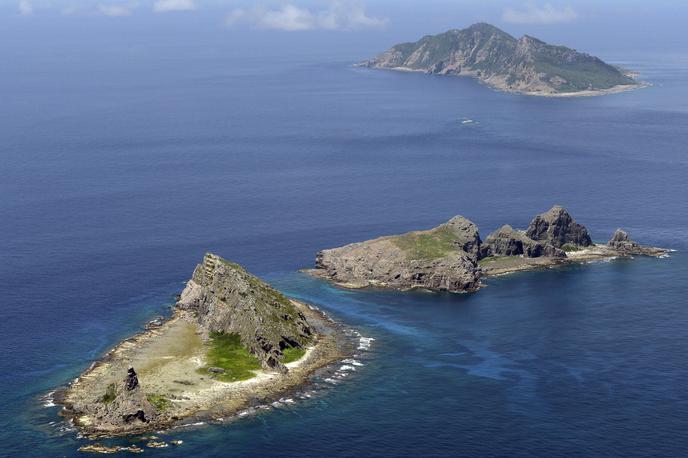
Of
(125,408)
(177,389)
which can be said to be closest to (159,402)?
(125,408)

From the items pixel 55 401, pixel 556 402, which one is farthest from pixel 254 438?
pixel 556 402

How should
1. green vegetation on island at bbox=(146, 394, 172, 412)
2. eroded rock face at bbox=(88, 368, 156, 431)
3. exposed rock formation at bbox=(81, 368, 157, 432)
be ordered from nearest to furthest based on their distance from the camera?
exposed rock formation at bbox=(81, 368, 157, 432), eroded rock face at bbox=(88, 368, 156, 431), green vegetation on island at bbox=(146, 394, 172, 412)

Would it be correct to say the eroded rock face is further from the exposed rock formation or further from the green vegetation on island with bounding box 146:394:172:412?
the green vegetation on island with bounding box 146:394:172:412

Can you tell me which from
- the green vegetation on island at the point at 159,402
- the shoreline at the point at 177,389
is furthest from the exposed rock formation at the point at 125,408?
the green vegetation on island at the point at 159,402

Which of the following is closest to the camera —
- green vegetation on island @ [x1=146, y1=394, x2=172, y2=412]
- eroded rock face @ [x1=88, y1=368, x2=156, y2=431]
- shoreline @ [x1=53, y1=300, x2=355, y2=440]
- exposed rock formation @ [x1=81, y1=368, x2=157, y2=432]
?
exposed rock formation @ [x1=81, y1=368, x2=157, y2=432]

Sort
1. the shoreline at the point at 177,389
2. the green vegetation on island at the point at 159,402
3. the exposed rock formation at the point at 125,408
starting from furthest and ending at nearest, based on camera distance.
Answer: the green vegetation on island at the point at 159,402 → the shoreline at the point at 177,389 → the exposed rock formation at the point at 125,408

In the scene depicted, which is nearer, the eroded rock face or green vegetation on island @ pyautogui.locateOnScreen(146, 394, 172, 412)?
the eroded rock face

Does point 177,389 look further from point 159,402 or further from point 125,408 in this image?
point 125,408

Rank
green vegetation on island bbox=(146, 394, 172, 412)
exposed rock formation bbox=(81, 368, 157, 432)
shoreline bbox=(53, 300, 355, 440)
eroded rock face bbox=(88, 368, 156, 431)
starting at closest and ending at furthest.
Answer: exposed rock formation bbox=(81, 368, 157, 432) → eroded rock face bbox=(88, 368, 156, 431) → shoreline bbox=(53, 300, 355, 440) → green vegetation on island bbox=(146, 394, 172, 412)

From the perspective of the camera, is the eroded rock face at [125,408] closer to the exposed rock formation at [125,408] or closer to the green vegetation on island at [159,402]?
the exposed rock formation at [125,408]

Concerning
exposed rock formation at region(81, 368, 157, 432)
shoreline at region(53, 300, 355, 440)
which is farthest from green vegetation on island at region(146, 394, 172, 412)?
exposed rock formation at region(81, 368, 157, 432)

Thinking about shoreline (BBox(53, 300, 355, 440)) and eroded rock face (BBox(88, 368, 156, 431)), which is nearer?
eroded rock face (BBox(88, 368, 156, 431))
